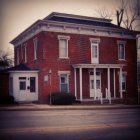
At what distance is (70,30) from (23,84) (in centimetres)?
681

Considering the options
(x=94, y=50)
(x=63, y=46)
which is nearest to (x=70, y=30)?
(x=63, y=46)

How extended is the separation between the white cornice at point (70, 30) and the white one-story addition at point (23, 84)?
13.3ft

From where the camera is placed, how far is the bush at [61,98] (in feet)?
84.4

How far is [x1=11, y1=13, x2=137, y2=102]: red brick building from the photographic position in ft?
90.5

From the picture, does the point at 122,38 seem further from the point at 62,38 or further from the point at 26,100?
the point at 26,100

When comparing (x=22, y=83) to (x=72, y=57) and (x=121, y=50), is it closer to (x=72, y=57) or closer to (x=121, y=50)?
(x=72, y=57)

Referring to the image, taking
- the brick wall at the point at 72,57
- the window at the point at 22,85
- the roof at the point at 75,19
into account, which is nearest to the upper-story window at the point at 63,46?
the brick wall at the point at 72,57

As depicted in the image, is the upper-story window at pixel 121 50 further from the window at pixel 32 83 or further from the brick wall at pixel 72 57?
the window at pixel 32 83

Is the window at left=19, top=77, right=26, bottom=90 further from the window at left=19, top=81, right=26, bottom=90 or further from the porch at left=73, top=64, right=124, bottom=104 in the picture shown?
the porch at left=73, top=64, right=124, bottom=104

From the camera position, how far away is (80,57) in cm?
2919

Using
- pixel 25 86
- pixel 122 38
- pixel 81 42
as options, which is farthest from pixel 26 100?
pixel 122 38

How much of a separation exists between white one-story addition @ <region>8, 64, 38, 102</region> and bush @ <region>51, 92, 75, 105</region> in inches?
108

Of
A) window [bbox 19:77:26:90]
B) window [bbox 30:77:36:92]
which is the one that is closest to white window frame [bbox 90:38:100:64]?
window [bbox 30:77:36:92]

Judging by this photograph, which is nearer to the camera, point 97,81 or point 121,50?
point 97,81
